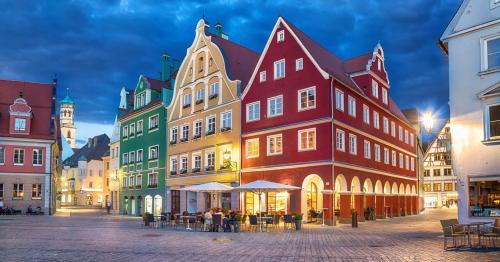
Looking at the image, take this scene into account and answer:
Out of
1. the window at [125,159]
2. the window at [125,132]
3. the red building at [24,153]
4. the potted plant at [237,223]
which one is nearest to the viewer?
the potted plant at [237,223]

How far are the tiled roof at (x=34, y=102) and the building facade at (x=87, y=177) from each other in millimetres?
46088

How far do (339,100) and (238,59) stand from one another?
13320mm

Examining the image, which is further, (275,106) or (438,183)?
(438,183)

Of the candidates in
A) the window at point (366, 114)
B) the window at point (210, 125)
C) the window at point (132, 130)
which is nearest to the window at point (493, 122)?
the window at point (366, 114)

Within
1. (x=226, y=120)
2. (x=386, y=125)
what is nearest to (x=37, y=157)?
(x=226, y=120)

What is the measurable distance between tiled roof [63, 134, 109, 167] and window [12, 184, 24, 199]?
53.4 m

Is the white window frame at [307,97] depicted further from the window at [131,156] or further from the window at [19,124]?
the window at [19,124]

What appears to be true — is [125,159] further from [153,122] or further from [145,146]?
[153,122]

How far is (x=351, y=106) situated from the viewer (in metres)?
38.6

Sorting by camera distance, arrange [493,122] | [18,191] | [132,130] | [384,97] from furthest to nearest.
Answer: [132,130] → [18,191] → [384,97] → [493,122]

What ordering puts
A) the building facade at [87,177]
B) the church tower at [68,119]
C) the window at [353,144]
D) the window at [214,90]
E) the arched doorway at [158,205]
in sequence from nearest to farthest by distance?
the window at [353,144]
the window at [214,90]
the arched doorway at [158,205]
the building facade at [87,177]
the church tower at [68,119]

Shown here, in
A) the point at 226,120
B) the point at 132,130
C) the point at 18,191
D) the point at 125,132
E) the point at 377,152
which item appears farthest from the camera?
the point at 125,132

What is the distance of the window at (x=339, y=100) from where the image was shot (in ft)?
116

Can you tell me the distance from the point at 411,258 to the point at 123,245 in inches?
430
